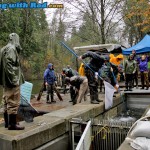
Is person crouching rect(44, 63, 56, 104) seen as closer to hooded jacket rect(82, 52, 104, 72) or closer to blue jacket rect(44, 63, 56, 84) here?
blue jacket rect(44, 63, 56, 84)

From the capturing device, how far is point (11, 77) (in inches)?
175

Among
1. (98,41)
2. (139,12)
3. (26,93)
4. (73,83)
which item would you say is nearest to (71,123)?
(26,93)

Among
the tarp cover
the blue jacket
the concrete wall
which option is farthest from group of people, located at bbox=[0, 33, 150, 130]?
the tarp cover

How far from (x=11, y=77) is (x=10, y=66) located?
8.0 inches

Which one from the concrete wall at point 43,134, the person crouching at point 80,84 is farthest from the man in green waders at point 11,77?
the person crouching at point 80,84

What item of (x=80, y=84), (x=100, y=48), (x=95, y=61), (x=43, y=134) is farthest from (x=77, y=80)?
(x=100, y=48)

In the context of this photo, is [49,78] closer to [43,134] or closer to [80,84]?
[80,84]

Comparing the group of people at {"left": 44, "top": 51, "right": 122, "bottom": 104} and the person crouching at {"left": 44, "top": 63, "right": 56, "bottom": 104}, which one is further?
the person crouching at {"left": 44, "top": 63, "right": 56, "bottom": 104}

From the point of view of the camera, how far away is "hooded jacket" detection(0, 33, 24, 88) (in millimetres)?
4426

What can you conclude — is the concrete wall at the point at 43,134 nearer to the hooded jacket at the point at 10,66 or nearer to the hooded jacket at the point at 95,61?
the hooded jacket at the point at 10,66

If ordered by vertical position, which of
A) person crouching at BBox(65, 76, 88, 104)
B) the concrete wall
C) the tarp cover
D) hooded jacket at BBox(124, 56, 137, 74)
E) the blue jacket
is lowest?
the concrete wall

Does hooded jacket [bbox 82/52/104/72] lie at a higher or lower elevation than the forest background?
lower

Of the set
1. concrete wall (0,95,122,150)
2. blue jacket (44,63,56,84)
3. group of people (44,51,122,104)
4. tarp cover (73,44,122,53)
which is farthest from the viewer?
tarp cover (73,44,122,53)

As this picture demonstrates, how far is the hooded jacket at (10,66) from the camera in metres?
4.43
